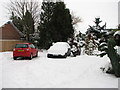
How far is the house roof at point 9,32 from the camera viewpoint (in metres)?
28.2

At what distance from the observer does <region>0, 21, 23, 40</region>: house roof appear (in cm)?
2823

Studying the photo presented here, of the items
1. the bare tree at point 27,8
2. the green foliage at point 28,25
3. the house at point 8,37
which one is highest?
the bare tree at point 27,8

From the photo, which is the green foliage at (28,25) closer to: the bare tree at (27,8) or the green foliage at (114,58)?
the bare tree at (27,8)

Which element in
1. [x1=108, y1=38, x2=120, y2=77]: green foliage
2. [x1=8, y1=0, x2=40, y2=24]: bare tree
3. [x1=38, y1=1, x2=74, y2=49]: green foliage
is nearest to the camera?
[x1=108, y1=38, x2=120, y2=77]: green foliage

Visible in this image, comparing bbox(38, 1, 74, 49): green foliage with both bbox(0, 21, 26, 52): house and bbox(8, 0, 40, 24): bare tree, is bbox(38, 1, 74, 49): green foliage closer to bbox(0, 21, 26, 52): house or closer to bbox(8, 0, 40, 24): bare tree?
bbox(0, 21, 26, 52): house

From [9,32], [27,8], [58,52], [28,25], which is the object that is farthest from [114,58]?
[27,8]

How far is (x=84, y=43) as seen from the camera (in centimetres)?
1891

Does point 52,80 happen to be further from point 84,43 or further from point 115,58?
point 84,43

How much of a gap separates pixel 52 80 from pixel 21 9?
33.5 metres

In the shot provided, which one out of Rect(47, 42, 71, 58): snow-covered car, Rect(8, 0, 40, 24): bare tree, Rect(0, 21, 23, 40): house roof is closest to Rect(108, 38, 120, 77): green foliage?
Rect(47, 42, 71, 58): snow-covered car

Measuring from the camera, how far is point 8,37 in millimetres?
29234

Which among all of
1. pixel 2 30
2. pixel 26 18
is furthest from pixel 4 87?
pixel 26 18

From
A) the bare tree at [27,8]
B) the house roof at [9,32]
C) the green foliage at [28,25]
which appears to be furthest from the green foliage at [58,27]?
the bare tree at [27,8]

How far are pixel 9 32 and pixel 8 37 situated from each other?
1066 millimetres
